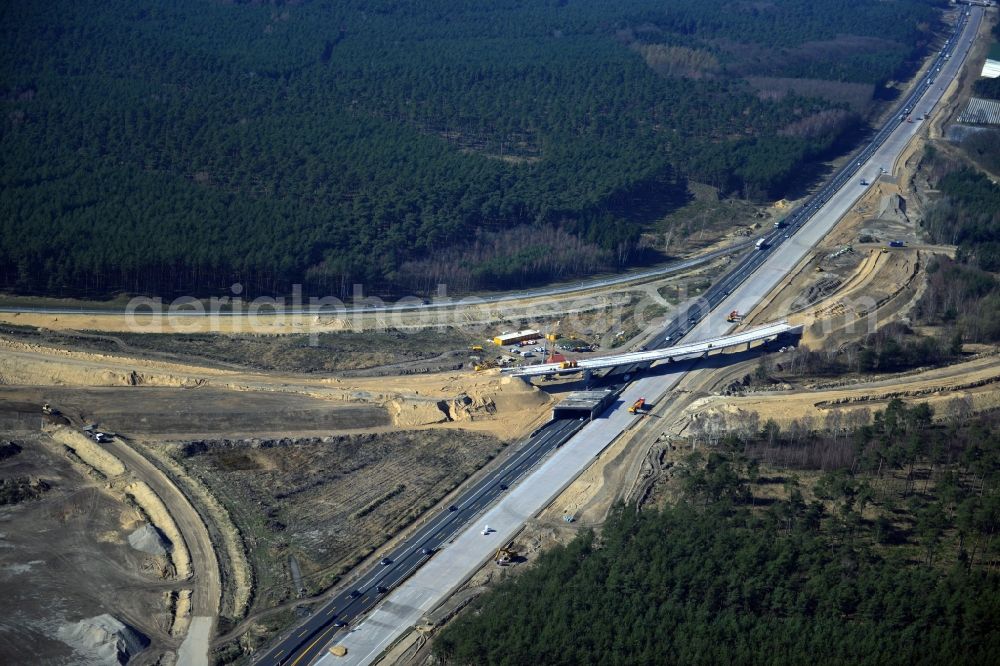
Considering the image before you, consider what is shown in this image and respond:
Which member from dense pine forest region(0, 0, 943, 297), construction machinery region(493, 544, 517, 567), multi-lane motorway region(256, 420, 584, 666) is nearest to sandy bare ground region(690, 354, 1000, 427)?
multi-lane motorway region(256, 420, 584, 666)

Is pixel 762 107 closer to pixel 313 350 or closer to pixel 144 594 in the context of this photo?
pixel 313 350

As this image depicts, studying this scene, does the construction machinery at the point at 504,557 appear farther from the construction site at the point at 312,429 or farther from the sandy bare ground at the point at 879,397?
the sandy bare ground at the point at 879,397

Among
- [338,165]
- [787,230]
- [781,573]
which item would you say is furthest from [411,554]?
[787,230]

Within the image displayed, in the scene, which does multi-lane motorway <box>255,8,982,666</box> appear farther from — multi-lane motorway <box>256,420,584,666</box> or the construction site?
the construction site

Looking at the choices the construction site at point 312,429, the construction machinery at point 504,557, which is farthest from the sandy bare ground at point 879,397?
the construction machinery at point 504,557

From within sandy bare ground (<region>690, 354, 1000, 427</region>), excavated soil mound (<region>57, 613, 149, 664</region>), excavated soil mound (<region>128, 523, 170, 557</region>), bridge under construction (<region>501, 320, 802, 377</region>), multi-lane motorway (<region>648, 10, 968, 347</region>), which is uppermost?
multi-lane motorway (<region>648, 10, 968, 347</region>)

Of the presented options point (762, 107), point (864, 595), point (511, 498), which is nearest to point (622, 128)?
point (762, 107)
